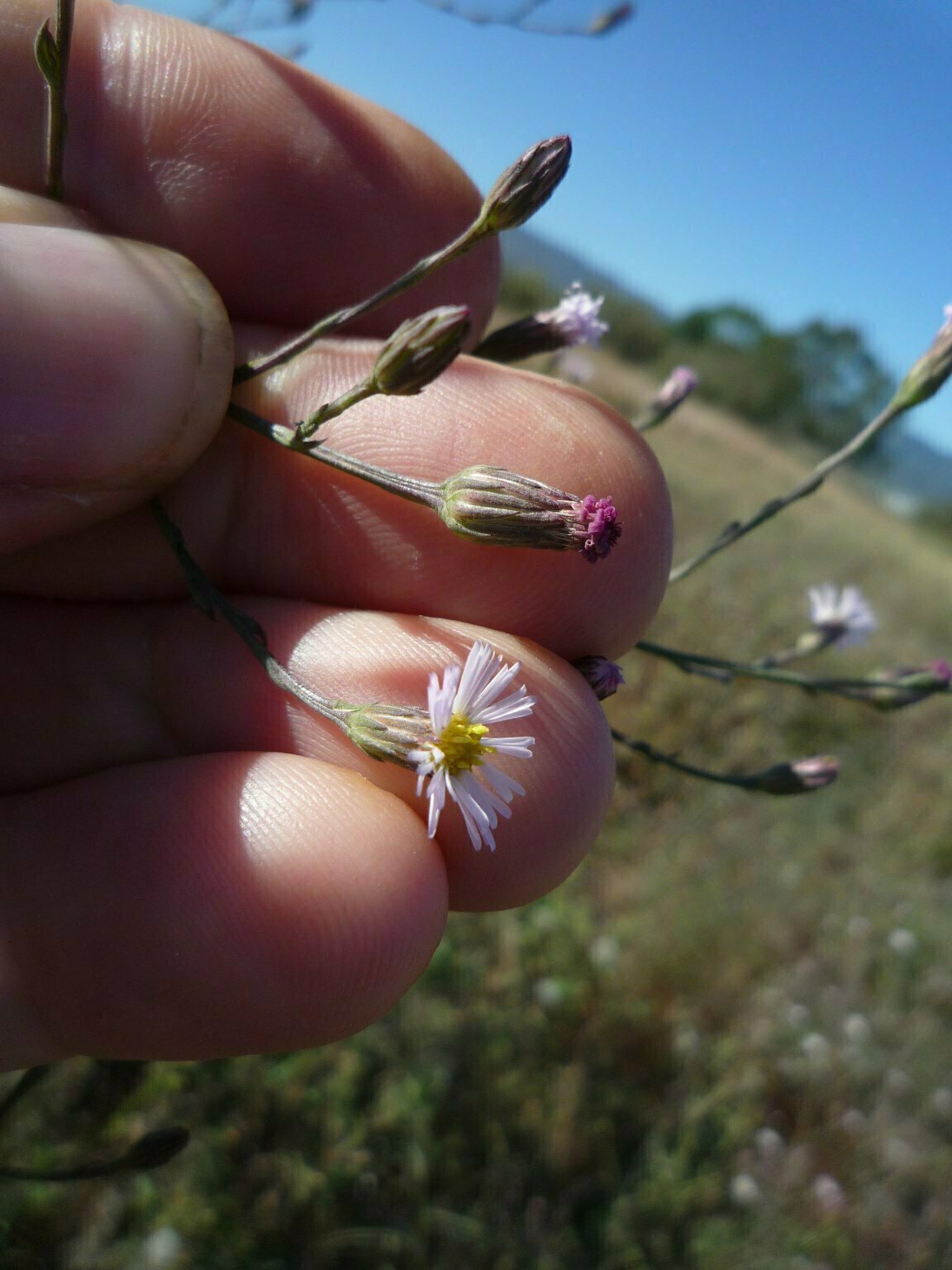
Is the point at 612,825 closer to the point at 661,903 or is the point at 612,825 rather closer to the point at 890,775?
the point at 661,903

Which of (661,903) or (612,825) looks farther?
(612,825)

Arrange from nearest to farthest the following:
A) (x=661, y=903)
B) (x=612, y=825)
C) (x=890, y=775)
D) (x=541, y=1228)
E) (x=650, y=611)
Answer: (x=650, y=611) → (x=541, y=1228) → (x=661, y=903) → (x=612, y=825) → (x=890, y=775)

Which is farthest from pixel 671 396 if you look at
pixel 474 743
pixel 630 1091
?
pixel 630 1091

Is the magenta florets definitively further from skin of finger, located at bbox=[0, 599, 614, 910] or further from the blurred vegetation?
the blurred vegetation

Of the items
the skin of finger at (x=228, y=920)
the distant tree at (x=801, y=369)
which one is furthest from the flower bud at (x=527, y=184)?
the distant tree at (x=801, y=369)

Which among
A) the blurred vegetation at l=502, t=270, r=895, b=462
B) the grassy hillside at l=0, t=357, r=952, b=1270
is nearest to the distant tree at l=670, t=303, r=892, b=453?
the blurred vegetation at l=502, t=270, r=895, b=462

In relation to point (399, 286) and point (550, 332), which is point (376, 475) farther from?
point (550, 332)

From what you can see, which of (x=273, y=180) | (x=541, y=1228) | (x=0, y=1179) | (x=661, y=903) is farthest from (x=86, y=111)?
(x=661, y=903)

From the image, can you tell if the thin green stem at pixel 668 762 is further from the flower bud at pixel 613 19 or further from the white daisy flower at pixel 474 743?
the flower bud at pixel 613 19
